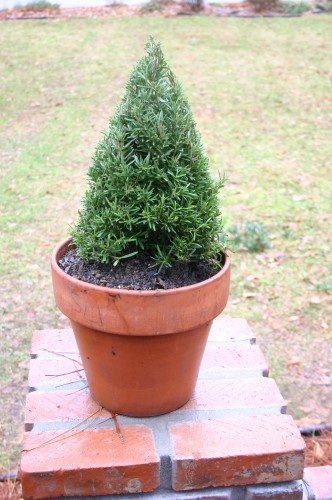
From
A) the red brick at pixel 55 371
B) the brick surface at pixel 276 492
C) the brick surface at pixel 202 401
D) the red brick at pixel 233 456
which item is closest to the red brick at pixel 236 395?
the brick surface at pixel 202 401

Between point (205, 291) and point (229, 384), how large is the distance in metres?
0.48

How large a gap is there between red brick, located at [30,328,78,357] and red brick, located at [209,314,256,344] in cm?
53

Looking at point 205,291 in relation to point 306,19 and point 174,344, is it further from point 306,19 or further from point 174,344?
point 306,19

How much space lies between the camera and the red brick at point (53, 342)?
219 centimetres

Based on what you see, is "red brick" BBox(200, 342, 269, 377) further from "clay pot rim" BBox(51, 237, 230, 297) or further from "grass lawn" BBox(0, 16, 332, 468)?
"grass lawn" BBox(0, 16, 332, 468)

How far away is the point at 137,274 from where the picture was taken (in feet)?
5.67

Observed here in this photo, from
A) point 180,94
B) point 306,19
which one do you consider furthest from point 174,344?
point 306,19

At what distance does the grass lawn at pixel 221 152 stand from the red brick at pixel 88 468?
3.51 ft

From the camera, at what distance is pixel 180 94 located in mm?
1740

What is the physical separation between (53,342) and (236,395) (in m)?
0.73

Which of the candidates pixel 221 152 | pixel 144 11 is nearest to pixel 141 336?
pixel 221 152

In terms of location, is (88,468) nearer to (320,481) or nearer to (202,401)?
(202,401)

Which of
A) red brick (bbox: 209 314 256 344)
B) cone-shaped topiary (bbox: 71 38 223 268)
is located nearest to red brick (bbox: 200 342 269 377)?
red brick (bbox: 209 314 256 344)

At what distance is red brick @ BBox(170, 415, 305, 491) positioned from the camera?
1674 mm
